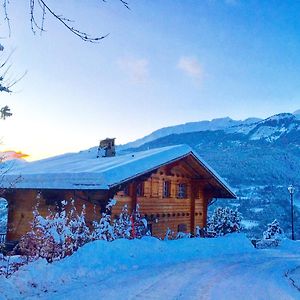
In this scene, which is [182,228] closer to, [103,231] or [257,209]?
[103,231]

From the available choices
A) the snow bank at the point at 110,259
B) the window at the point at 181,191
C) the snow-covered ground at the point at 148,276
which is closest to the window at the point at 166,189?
the window at the point at 181,191

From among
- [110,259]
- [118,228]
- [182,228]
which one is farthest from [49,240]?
[182,228]

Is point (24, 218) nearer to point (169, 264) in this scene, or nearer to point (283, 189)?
point (169, 264)

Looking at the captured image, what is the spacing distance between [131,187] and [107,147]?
7.17 metres

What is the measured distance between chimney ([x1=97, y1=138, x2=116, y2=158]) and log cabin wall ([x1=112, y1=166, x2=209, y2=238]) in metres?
4.75

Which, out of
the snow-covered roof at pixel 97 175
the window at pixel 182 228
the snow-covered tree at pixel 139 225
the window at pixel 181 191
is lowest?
the window at pixel 182 228

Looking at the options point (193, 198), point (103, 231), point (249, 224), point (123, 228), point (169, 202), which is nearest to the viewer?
point (103, 231)

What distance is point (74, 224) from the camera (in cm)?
1154

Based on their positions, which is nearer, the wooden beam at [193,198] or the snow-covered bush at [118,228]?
the snow-covered bush at [118,228]

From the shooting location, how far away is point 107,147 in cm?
2316

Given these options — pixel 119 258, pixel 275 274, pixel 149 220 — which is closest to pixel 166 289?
pixel 119 258

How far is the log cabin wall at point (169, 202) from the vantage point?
17156 mm

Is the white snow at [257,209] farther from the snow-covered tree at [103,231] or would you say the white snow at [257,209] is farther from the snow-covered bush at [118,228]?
the snow-covered tree at [103,231]

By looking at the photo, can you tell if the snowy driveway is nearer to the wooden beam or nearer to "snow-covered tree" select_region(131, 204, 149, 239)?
"snow-covered tree" select_region(131, 204, 149, 239)
